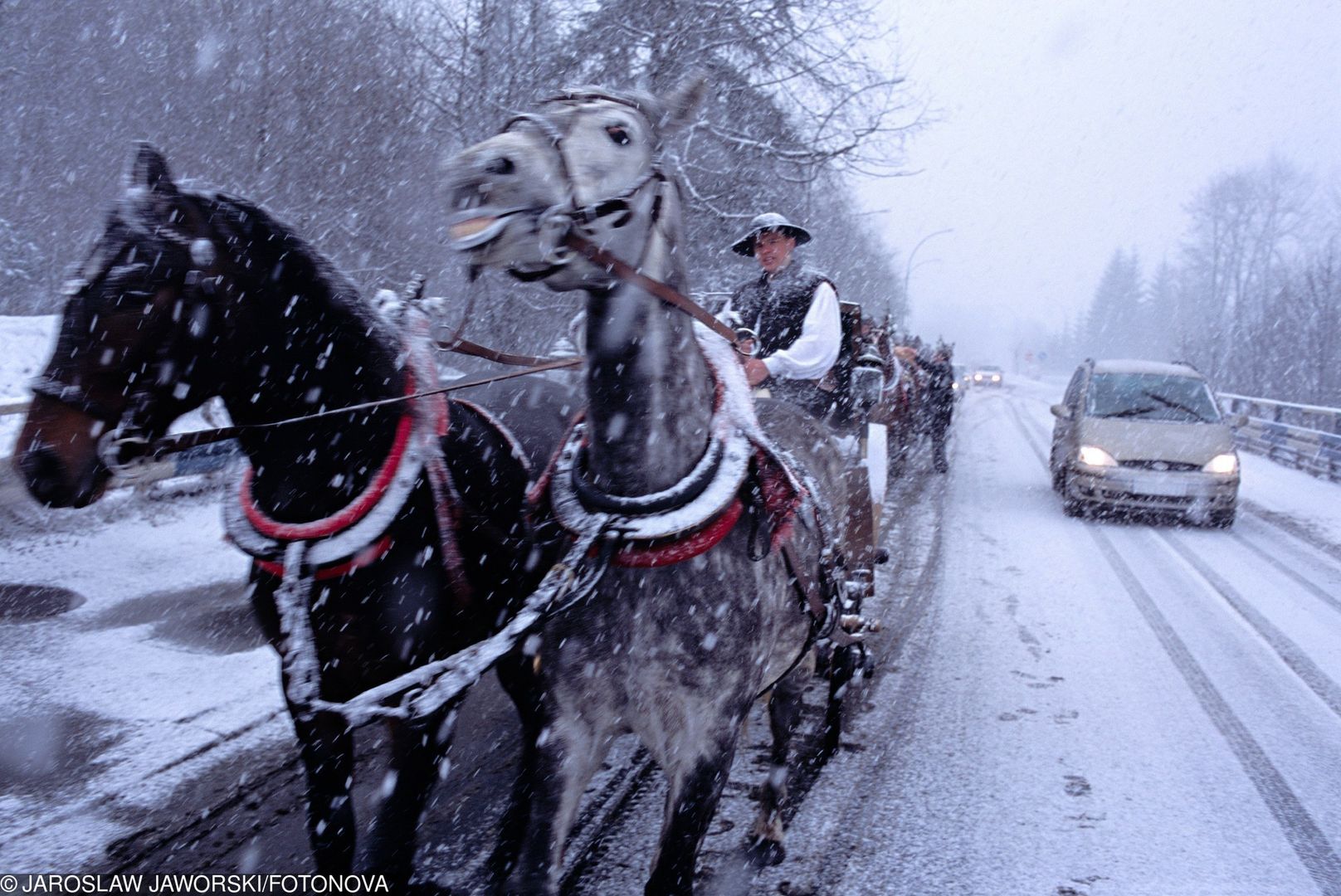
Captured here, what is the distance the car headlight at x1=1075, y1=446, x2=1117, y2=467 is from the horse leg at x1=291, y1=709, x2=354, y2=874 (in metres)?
9.42

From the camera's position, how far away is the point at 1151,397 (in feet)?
35.4

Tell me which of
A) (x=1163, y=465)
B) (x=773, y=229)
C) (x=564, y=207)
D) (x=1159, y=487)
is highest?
(x=773, y=229)

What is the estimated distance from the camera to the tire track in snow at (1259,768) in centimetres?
342

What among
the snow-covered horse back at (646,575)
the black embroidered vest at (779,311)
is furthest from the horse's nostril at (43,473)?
the black embroidered vest at (779,311)

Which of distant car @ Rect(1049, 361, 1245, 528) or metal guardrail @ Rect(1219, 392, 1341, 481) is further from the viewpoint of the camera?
metal guardrail @ Rect(1219, 392, 1341, 481)

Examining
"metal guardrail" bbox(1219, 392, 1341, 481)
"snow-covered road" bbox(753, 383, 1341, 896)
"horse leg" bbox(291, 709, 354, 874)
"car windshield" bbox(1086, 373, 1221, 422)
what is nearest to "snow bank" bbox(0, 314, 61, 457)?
"horse leg" bbox(291, 709, 354, 874)

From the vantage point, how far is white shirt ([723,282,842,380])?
330 cm

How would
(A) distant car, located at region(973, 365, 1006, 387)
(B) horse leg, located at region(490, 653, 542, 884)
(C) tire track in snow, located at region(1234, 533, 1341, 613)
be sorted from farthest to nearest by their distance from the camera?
(A) distant car, located at region(973, 365, 1006, 387) < (C) tire track in snow, located at region(1234, 533, 1341, 613) < (B) horse leg, located at region(490, 653, 542, 884)

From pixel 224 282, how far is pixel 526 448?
1.40 metres

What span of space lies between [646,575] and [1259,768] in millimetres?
3603

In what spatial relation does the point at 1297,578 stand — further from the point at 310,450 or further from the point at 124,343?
the point at 124,343

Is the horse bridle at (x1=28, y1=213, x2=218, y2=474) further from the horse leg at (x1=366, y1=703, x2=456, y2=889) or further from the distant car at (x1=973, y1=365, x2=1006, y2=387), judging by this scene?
the distant car at (x1=973, y1=365, x2=1006, y2=387)

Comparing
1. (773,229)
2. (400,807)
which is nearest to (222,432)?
(400,807)

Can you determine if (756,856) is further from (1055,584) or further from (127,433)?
(1055,584)
